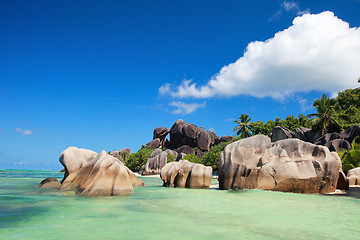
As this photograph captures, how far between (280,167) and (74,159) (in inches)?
413

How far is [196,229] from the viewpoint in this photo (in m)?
5.52

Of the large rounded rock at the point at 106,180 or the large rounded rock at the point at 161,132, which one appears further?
the large rounded rock at the point at 161,132

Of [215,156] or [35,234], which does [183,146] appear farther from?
[35,234]

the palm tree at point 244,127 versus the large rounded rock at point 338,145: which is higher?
the palm tree at point 244,127

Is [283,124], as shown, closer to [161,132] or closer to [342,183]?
[161,132]

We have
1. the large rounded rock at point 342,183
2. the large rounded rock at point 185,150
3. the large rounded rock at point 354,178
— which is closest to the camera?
the large rounded rock at point 342,183

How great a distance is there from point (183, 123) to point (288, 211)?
171 feet

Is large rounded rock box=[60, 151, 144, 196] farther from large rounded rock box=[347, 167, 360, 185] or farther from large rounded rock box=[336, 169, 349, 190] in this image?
large rounded rock box=[347, 167, 360, 185]

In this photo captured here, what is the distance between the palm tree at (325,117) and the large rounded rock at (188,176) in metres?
26.5

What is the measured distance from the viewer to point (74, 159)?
543 inches

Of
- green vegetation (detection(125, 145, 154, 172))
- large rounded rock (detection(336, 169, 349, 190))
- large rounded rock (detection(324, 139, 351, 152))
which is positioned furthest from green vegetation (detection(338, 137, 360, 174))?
green vegetation (detection(125, 145, 154, 172))

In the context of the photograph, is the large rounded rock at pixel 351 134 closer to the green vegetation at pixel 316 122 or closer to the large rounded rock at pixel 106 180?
the green vegetation at pixel 316 122

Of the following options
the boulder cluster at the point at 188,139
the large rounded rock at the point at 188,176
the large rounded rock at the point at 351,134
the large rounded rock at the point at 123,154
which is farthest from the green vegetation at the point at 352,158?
the large rounded rock at the point at 123,154

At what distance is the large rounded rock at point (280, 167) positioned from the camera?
13484mm
